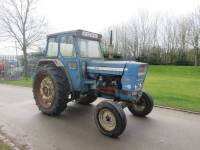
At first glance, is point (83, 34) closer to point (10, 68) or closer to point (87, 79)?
point (87, 79)

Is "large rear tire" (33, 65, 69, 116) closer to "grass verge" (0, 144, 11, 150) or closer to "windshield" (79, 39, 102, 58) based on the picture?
"windshield" (79, 39, 102, 58)

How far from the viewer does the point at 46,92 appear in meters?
5.95

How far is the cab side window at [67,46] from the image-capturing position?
5.40m

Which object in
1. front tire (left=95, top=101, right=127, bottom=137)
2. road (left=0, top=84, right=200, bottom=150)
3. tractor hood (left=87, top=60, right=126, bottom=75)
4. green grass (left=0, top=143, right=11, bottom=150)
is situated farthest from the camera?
tractor hood (left=87, top=60, right=126, bottom=75)

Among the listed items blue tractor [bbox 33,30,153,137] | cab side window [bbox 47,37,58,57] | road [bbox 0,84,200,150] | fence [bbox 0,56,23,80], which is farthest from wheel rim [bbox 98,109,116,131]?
fence [bbox 0,56,23,80]

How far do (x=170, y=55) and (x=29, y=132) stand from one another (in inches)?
1339

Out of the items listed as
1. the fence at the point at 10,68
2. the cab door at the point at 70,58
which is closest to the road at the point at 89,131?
the cab door at the point at 70,58

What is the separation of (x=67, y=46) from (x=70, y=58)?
0.37m

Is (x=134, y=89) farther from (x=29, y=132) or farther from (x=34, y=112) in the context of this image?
(x=34, y=112)

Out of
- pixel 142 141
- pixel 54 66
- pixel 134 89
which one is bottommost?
pixel 142 141

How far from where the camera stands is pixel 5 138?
4.08 m

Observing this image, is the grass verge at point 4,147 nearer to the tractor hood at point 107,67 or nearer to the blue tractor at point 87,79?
the blue tractor at point 87,79

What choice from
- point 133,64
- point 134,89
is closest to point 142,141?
point 134,89

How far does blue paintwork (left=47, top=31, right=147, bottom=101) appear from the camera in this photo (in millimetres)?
4555
